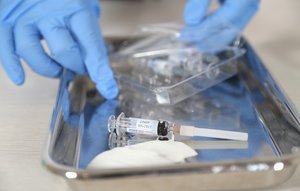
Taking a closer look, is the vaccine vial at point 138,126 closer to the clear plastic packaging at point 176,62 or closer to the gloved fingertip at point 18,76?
the clear plastic packaging at point 176,62

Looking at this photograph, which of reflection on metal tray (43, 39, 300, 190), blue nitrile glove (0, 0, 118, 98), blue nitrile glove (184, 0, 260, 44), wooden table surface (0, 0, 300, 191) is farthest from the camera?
blue nitrile glove (184, 0, 260, 44)

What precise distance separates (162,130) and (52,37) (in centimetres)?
28

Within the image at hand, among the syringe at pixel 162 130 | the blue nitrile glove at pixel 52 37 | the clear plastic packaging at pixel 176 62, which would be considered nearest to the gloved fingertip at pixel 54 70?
the blue nitrile glove at pixel 52 37

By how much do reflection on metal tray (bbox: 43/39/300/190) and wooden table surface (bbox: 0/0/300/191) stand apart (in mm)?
48

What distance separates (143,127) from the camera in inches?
25.4

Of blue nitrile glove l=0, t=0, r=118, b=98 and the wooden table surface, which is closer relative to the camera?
the wooden table surface

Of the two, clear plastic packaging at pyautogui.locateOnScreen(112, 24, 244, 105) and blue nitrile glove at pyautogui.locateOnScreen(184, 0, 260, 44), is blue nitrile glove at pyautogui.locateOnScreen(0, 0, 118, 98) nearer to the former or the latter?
clear plastic packaging at pyautogui.locateOnScreen(112, 24, 244, 105)

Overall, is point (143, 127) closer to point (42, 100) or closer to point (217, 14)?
point (42, 100)

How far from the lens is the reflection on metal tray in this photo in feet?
1.60

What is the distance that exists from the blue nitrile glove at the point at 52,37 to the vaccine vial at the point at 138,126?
0.48 feet

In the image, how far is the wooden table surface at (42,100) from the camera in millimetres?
601

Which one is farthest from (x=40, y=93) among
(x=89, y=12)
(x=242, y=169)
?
(x=242, y=169)

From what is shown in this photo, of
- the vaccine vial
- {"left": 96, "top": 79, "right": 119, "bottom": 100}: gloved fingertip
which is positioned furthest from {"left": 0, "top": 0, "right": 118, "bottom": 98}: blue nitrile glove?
the vaccine vial

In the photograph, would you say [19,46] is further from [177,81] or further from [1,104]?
[177,81]
